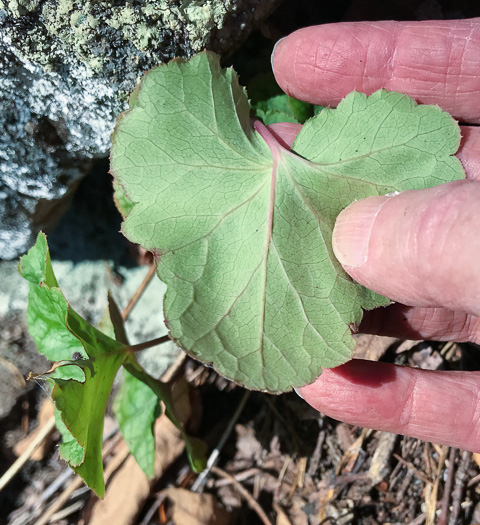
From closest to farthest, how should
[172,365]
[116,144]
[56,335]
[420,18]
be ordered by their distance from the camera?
[116,144], [56,335], [420,18], [172,365]

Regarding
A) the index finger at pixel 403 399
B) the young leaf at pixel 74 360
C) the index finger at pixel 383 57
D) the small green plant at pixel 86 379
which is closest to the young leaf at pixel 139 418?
the small green plant at pixel 86 379

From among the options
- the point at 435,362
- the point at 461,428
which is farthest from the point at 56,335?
the point at 435,362

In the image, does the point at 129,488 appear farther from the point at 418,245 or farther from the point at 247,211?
the point at 418,245

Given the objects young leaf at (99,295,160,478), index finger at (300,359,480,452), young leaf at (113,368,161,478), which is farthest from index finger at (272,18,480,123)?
young leaf at (113,368,161,478)

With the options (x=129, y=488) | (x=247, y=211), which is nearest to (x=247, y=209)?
(x=247, y=211)

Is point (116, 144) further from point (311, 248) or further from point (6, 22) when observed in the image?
point (311, 248)

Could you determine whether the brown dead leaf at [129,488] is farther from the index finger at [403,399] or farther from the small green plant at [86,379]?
the index finger at [403,399]
